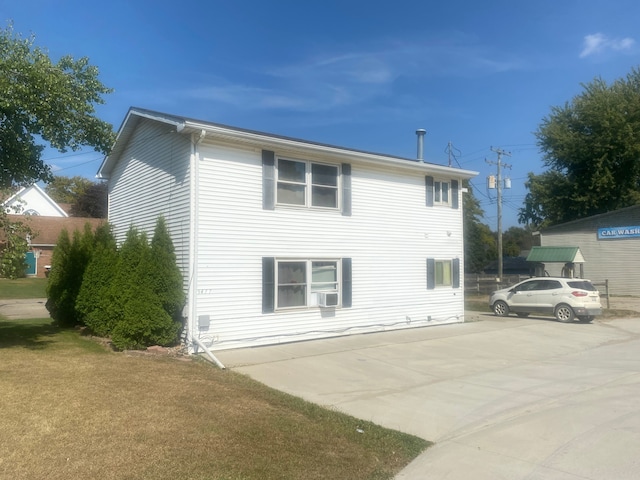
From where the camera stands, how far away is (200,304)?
11352 millimetres

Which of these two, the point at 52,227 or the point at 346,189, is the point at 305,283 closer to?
the point at 346,189

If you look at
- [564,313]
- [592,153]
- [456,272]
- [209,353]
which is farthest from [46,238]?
[592,153]

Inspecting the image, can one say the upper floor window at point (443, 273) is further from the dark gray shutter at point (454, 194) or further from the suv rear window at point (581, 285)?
the suv rear window at point (581, 285)

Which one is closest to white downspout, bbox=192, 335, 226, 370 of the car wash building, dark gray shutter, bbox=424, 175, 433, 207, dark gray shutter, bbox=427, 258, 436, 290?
dark gray shutter, bbox=427, 258, 436, 290

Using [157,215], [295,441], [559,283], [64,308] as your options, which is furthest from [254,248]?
[559,283]

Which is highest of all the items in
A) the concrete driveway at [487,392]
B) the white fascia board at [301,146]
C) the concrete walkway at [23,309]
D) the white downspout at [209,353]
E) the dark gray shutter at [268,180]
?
the white fascia board at [301,146]

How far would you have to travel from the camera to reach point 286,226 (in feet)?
42.4

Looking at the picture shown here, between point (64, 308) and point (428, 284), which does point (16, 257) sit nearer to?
point (64, 308)

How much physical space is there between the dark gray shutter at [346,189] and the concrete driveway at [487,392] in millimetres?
3375

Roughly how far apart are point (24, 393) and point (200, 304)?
4691 mm

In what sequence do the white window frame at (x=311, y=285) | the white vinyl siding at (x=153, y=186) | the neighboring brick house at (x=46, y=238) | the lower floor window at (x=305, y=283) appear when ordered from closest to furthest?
the white vinyl siding at (x=153, y=186) < the lower floor window at (x=305, y=283) < the white window frame at (x=311, y=285) < the neighboring brick house at (x=46, y=238)

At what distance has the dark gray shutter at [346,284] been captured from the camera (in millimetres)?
13820

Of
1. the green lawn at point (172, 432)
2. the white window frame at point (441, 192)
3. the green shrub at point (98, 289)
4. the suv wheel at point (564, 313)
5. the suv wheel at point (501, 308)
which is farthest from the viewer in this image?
the suv wheel at point (501, 308)

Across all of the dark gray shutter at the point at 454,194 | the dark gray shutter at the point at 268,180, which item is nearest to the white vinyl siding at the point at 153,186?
the dark gray shutter at the point at 268,180
